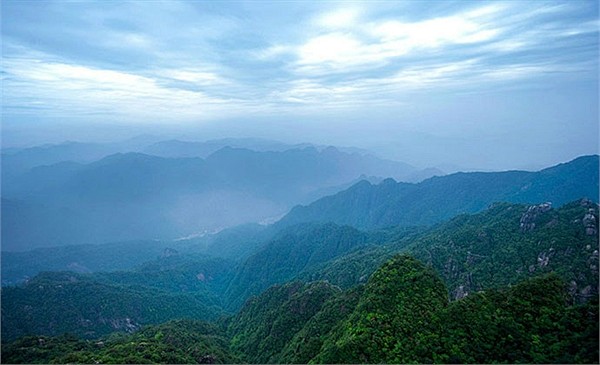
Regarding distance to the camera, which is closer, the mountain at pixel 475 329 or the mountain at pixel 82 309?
the mountain at pixel 475 329

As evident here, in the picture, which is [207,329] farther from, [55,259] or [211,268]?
[55,259]

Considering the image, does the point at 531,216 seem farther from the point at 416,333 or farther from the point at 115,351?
the point at 115,351

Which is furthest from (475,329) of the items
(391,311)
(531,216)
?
(531,216)

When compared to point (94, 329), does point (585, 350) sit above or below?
above

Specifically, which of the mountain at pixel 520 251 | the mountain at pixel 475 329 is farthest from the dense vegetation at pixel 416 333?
the mountain at pixel 520 251

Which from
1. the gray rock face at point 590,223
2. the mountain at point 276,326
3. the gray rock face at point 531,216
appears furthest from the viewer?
the gray rock face at point 531,216

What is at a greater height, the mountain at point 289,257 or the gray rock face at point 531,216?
the gray rock face at point 531,216

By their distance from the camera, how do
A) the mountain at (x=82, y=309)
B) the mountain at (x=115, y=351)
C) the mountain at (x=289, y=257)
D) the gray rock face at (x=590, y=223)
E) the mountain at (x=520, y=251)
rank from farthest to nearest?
1. the mountain at (x=289, y=257)
2. the mountain at (x=82, y=309)
3. the gray rock face at (x=590, y=223)
4. the mountain at (x=520, y=251)
5. the mountain at (x=115, y=351)

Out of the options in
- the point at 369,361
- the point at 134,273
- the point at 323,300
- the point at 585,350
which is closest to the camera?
the point at 585,350

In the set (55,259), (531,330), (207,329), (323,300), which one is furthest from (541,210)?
(55,259)

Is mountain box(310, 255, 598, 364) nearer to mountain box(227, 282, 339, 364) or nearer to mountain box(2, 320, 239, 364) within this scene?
mountain box(2, 320, 239, 364)

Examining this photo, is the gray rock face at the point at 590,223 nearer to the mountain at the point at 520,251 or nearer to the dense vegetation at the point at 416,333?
the mountain at the point at 520,251
